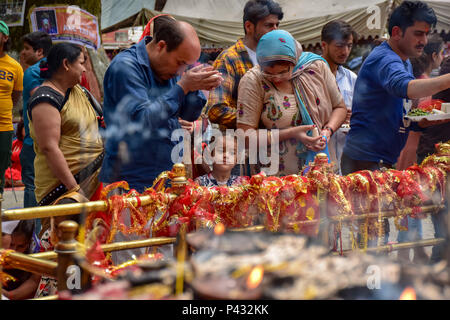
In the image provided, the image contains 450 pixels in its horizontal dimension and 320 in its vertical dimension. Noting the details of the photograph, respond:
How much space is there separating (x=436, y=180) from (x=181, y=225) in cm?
100

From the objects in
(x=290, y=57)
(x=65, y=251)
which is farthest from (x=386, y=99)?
(x=65, y=251)

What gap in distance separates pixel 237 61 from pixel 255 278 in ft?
5.73

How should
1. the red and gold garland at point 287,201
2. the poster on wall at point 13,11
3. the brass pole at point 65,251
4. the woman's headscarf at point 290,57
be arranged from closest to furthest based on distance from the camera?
1. the brass pole at point 65,251
2. the red and gold garland at point 287,201
3. the woman's headscarf at point 290,57
4. the poster on wall at point 13,11

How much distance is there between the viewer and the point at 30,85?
8.73ft

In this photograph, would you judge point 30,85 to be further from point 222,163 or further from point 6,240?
point 222,163

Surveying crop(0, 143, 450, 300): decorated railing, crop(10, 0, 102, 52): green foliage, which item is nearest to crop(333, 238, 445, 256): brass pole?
crop(0, 143, 450, 300): decorated railing

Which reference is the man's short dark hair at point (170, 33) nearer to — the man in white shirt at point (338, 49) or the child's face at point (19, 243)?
the child's face at point (19, 243)

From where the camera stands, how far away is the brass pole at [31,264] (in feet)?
3.31

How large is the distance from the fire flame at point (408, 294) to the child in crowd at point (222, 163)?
4.50ft

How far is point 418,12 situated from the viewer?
207 cm

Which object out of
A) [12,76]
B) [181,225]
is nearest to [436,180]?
[181,225]

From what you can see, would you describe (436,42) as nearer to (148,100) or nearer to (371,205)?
(371,205)

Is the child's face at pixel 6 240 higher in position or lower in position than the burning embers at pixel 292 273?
higher

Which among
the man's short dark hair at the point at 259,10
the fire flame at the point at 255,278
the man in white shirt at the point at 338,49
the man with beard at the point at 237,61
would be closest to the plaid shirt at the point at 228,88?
the man with beard at the point at 237,61
